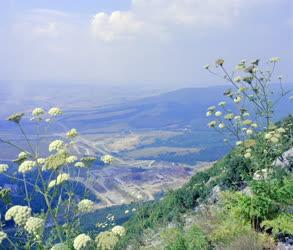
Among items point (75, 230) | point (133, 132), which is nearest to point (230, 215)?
point (75, 230)

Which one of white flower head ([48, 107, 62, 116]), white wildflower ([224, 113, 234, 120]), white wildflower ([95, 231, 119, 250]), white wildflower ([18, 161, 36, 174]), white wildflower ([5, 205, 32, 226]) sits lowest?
white wildflower ([95, 231, 119, 250])

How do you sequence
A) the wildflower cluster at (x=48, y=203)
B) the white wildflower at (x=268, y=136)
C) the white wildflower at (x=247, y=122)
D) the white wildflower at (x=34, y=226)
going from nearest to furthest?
the white wildflower at (x=34, y=226)
the wildflower cluster at (x=48, y=203)
the white wildflower at (x=268, y=136)
the white wildflower at (x=247, y=122)

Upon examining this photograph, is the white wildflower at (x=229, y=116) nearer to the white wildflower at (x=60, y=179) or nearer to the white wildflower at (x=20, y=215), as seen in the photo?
the white wildflower at (x=60, y=179)

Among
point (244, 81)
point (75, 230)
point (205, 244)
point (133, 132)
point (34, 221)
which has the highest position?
point (244, 81)

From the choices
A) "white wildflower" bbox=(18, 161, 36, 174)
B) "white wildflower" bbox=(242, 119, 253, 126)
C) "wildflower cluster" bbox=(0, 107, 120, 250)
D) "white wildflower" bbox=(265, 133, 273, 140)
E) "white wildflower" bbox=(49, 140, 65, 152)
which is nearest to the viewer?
"wildflower cluster" bbox=(0, 107, 120, 250)

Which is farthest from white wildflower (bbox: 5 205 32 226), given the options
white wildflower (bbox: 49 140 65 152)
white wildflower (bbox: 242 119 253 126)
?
white wildflower (bbox: 242 119 253 126)

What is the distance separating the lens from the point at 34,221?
383cm

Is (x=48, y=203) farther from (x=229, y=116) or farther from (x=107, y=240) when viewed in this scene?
(x=229, y=116)

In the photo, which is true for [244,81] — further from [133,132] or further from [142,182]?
[133,132]

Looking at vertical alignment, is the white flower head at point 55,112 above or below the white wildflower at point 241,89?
below

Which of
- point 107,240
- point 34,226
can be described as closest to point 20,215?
point 34,226

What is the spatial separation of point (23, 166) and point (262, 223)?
3.68 metres

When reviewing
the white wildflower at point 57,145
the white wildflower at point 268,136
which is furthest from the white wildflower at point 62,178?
the white wildflower at point 268,136

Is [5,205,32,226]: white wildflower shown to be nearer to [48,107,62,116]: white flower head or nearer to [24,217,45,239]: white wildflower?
[24,217,45,239]: white wildflower
